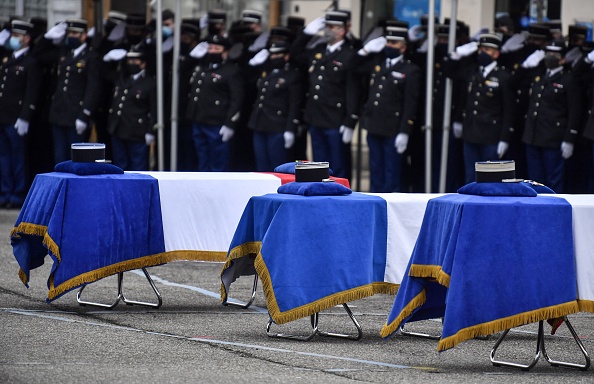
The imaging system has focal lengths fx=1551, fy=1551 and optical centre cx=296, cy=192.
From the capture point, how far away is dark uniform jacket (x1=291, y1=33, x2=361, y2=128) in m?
15.4

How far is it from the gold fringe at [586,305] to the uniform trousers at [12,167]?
399 inches

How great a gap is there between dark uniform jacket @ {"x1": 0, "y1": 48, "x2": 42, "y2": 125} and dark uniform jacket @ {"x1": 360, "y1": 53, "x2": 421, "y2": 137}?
3.88 metres

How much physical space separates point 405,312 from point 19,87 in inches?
381

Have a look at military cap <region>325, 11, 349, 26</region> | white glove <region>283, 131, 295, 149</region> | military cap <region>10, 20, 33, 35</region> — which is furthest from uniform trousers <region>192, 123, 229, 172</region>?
military cap <region>10, 20, 33, 35</region>

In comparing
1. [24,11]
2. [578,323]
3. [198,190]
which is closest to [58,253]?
[198,190]

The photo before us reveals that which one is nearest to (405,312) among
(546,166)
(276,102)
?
(546,166)

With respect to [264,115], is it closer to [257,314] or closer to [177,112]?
[177,112]

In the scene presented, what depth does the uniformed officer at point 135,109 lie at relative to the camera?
16.3 meters

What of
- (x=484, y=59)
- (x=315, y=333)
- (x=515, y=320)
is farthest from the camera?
(x=484, y=59)

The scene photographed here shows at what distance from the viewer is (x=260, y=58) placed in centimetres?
1595

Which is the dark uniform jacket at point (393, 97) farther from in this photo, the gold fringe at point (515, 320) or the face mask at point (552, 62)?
the gold fringe at point (515, 320)

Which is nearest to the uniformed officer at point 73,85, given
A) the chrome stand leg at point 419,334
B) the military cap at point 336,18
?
the military cap at point 336,18

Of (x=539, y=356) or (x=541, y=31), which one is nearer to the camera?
(x=539, y=356)

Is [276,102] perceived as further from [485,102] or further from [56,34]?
[56,34]
